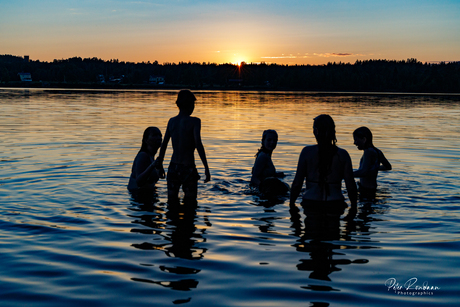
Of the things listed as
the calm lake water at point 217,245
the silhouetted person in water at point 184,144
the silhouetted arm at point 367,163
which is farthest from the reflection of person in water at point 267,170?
the silhouetted person in water at point 184,144

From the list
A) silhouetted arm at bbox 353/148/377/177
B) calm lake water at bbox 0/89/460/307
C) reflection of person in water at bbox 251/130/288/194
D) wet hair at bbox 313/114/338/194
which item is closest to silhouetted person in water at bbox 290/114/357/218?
wet hair at bbox 313/114/338/194

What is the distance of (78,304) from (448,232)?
5.82 metres

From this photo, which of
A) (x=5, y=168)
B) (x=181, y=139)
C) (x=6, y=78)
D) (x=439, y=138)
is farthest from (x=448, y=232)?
(x=6, y=78)

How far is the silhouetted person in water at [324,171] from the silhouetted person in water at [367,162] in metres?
2.69

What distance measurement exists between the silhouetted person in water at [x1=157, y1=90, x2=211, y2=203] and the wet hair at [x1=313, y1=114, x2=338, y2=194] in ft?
6.93

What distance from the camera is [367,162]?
10.1 metres

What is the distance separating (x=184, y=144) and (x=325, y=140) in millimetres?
2652

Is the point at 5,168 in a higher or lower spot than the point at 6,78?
lower

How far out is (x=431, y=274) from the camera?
5.45 m

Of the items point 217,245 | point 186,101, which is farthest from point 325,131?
point 186,101

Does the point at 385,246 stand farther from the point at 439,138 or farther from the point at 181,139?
the point at 439,138

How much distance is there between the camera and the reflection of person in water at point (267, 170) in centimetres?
999

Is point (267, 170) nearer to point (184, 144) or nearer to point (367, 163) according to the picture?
point (367, 163)

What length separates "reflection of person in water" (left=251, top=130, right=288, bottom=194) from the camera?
999 centimetres
